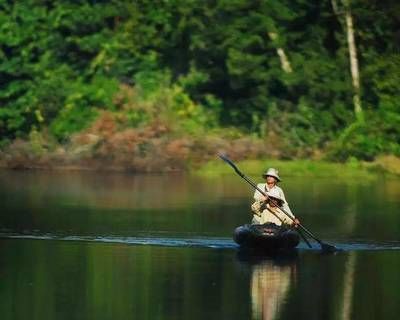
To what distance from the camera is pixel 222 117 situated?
50781 mm

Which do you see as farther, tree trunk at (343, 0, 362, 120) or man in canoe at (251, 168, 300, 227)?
tree trunk at (343, 0, 362, 120)

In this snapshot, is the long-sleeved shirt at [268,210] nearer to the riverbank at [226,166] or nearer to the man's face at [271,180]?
the man's face at [271,180]

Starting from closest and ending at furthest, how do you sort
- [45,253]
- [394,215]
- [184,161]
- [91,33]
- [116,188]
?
[45,253], [394,215], [116,188], [184,161], [91,33]

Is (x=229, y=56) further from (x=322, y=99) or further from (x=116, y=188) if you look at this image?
(x=116, y=188)

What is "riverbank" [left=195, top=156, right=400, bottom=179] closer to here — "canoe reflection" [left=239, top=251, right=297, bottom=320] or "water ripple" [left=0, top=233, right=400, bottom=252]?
"water ripple" [left=0, top=233, right=400, bottom=252]

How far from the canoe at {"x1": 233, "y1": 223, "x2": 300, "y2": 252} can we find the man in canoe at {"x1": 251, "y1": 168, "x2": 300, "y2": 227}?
30 centimetres

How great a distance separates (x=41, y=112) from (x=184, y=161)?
6676 mm

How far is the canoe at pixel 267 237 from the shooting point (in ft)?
72.2

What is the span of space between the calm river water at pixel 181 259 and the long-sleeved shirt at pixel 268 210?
592 mm

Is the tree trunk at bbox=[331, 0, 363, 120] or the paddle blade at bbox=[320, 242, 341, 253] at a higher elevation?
the tree trunk at bbox=[331, 0, 363, 120]

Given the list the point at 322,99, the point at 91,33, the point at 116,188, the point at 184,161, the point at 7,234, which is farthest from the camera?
the point at 91,33

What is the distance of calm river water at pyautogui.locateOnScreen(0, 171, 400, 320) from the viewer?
672 inches

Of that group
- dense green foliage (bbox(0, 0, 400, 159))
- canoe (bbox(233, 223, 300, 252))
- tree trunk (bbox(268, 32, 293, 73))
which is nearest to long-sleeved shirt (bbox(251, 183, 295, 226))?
canoe (bbox(233, 223, 300, 252))

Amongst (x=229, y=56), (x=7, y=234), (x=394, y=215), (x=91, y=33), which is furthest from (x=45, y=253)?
(x=91, y=33)
